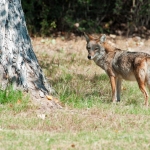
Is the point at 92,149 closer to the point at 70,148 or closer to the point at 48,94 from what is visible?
the point at 70,148

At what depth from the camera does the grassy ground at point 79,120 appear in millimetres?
8109

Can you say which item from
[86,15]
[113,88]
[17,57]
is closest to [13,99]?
[17,57]

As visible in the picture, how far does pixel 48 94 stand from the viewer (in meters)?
10.9

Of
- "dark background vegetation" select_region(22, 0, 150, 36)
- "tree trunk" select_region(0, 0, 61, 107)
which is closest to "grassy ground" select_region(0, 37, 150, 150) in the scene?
"tree trunk" select_region(0, 0, 61, 107)

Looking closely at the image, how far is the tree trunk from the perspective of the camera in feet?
34.6

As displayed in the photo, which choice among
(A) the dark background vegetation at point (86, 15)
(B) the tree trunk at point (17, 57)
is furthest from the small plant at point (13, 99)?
(A) the dark background vegetation at point (86, 15)

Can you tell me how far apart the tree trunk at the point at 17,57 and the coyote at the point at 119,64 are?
172cm

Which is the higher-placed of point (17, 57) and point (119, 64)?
point (17, 57)

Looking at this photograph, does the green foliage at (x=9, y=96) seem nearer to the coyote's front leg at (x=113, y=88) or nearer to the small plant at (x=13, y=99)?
the small plant at (x=13, y=99)

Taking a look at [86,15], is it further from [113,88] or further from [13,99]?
[13,99]

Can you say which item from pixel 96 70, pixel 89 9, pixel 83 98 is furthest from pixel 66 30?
pixel 83 98

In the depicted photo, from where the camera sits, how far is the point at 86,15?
19.5m

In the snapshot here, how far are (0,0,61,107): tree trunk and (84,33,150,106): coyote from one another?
1717 millimetres

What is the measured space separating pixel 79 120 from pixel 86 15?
10505mm
